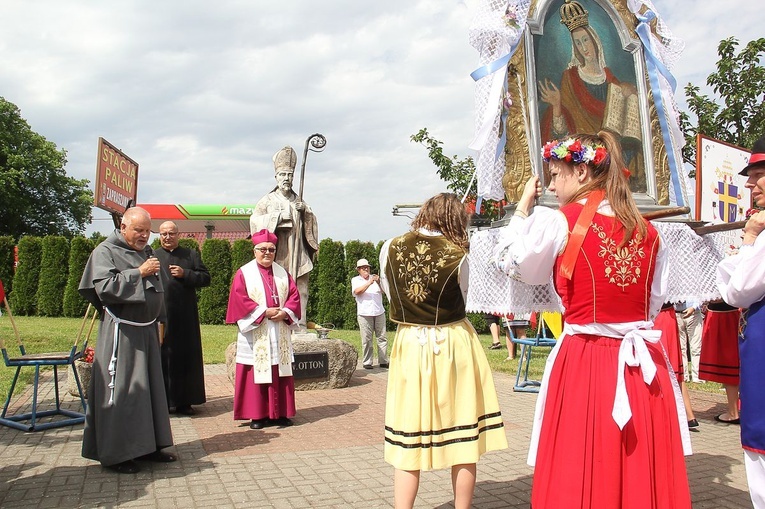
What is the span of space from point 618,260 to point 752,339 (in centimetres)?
85

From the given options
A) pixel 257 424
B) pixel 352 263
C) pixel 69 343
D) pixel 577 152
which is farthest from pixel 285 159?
pixel 352 263

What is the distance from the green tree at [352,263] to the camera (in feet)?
68.5

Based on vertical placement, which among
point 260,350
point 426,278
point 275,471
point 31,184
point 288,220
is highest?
point 31,184

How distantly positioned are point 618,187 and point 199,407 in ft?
20.9

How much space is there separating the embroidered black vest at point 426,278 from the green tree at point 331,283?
17.4m

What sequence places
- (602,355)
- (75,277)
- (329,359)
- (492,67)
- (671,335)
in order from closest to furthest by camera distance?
(602,355) < (492,67) < (671,335) < (329,359) < (75,277)

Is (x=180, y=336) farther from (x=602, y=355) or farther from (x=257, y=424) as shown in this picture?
(x=602, y=355)

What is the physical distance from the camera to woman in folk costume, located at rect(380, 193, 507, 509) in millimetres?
3459

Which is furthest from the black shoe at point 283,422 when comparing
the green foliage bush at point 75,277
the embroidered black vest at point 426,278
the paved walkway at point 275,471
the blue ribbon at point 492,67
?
the green foliage bush at point 75,277

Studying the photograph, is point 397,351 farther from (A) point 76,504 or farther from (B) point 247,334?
(B) point 247,334

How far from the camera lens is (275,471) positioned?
4.94m

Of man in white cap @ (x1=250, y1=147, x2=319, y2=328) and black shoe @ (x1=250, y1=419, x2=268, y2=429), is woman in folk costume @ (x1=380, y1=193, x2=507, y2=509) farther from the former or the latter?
man in white cap @ (x1=250, y1=147, x2=319, y2=328)

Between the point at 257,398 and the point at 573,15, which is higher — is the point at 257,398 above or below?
below

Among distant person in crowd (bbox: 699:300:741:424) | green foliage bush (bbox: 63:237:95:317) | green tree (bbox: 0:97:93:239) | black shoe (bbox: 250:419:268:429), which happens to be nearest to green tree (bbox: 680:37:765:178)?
distant person in crowd (bbox: 699:300:741:424)
